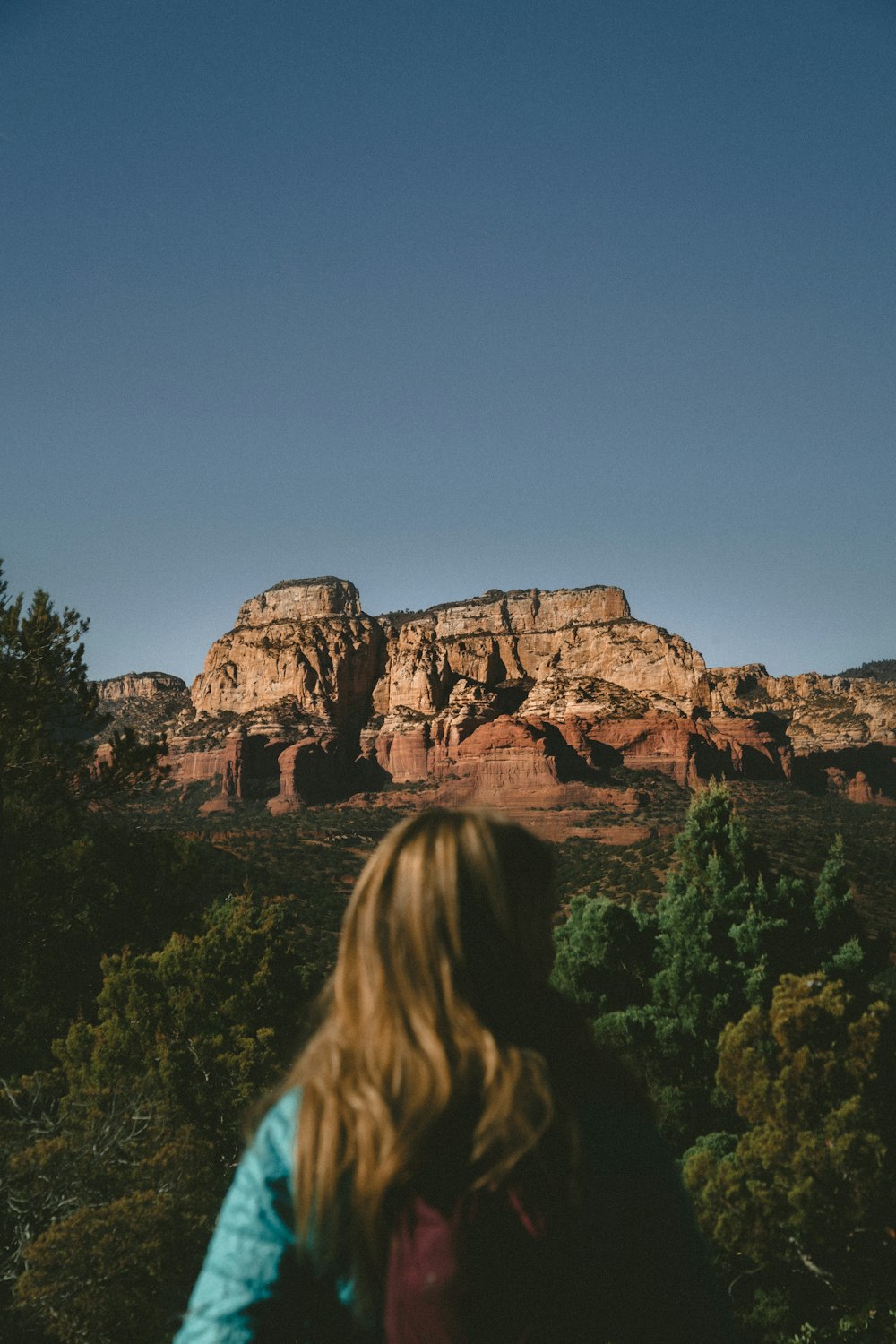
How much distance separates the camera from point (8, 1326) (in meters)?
8.49

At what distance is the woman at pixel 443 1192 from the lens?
1274 mm

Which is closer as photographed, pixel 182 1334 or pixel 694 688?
pixel 182 1334

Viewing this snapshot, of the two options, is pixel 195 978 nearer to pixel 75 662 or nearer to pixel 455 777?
pixel 75 662

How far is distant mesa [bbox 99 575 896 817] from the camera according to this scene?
77750mm

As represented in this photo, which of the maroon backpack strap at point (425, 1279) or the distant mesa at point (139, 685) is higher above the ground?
the distant mesa at point (139, 685)

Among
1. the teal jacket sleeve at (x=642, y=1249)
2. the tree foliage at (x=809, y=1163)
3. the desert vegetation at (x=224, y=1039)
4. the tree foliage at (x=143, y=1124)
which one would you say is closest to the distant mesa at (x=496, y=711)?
the desert vegetation at (x=224, y=1039)

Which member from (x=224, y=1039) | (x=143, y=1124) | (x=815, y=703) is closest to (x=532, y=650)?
(x=815, y=703)

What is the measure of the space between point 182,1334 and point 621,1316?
0.66 m

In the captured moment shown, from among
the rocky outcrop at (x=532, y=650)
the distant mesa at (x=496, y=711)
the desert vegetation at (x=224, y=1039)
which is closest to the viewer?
the desert vegetation at (x=224, y=1039)

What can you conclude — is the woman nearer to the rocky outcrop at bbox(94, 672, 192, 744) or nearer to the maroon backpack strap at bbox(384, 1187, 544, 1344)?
the maroon backpack strap at bbox(384, 1187, 544, 1344)

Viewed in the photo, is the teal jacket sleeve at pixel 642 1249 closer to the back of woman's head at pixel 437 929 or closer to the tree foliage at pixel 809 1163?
the back of woman's head at pixel 437 929

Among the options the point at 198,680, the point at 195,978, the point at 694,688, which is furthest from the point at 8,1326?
the point at 198,680

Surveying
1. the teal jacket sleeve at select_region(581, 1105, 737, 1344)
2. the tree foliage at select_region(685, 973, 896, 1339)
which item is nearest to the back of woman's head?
the teal jacket sleeve at select_region(581, 1105, 737, 1344)

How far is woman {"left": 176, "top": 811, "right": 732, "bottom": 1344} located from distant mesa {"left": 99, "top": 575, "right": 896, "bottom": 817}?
62.0m
